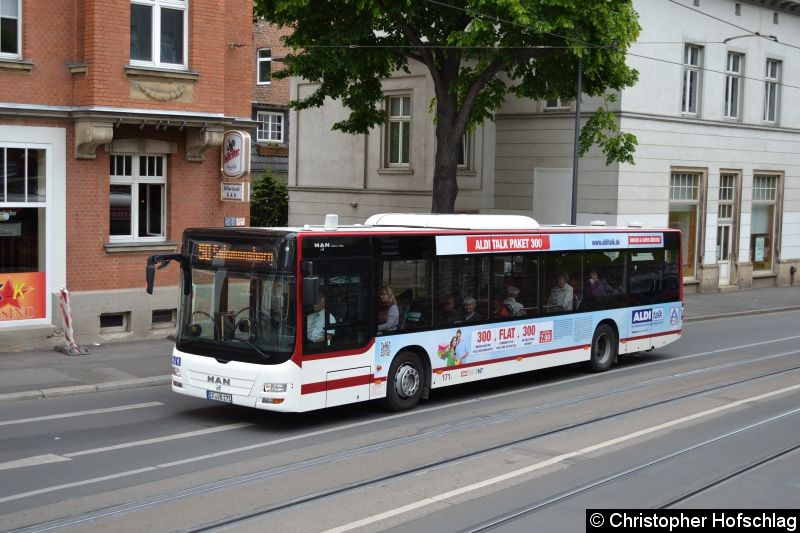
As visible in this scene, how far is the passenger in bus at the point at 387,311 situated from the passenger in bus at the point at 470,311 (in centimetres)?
147

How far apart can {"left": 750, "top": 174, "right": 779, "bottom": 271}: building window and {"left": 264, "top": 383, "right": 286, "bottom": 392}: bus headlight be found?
1140 inches

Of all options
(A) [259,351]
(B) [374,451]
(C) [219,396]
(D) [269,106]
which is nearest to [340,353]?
(A) [259,351]

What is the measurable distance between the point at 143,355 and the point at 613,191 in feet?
54.1

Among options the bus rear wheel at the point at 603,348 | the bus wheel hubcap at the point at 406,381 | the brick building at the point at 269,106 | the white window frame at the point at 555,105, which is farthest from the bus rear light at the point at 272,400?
the brick building at the point at 269,106

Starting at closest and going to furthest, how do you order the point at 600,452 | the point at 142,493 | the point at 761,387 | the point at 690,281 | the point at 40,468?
the point at 142,493, the point at 40,468, the point at 600,452, the point at 761,387, the point at 690,281


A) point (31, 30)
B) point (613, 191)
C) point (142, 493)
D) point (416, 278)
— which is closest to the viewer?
point (142, 493)

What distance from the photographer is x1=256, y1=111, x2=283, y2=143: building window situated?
47.7m

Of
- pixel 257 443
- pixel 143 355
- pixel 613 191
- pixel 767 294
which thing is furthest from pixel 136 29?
pixel 767 294

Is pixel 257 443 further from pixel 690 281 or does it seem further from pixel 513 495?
pixel 690 281

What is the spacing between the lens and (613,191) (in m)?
29.3

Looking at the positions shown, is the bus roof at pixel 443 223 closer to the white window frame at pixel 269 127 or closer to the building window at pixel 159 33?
the building window at pixel 159 33

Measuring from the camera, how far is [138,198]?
19.4 meters

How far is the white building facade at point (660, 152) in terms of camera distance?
3012 centimetres

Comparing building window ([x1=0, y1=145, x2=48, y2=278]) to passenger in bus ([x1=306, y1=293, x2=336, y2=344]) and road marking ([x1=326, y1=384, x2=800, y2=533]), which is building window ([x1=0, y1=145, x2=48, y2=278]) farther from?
road marking ([x1=326, y1=384, x2=800, y2=533])
